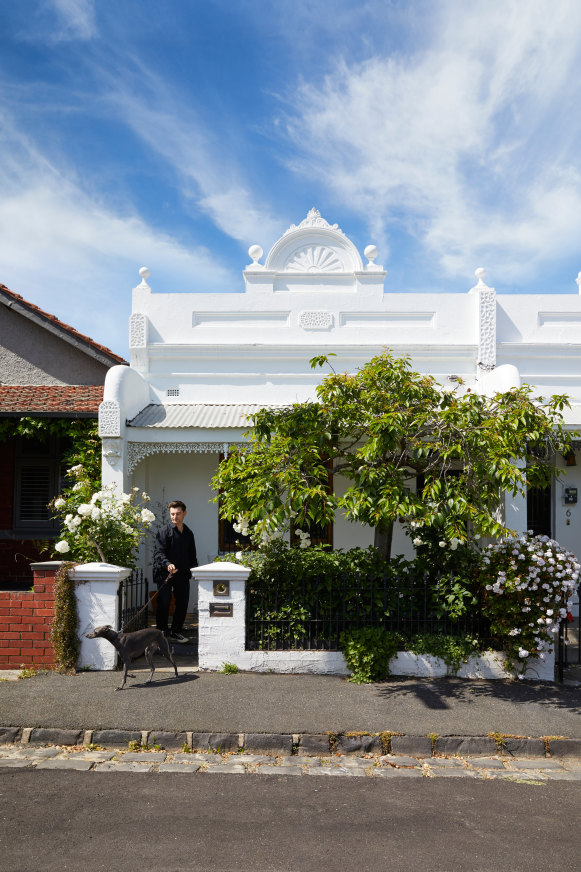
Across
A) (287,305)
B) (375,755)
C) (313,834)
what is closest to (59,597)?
(375,755)

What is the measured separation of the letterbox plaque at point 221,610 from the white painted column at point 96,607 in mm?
995

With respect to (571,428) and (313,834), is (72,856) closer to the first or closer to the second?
(313,834)

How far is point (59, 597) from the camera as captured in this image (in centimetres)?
675

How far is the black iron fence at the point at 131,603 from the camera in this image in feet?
23.4

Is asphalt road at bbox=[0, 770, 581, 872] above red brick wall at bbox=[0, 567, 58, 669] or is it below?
below

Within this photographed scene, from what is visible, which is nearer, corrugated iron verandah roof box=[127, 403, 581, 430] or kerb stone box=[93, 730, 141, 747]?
kerb stone box=[93, 730, 141, 747]

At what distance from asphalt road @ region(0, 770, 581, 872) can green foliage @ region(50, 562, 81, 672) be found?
2.06m

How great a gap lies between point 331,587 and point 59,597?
2.74 metres

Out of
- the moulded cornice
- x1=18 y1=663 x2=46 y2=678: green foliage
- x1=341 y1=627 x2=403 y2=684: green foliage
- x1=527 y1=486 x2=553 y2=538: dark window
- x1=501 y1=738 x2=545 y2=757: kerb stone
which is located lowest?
x1=501 y1=738 x2=545 y2=757: kerb stone

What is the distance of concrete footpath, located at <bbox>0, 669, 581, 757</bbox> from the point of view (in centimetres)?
523

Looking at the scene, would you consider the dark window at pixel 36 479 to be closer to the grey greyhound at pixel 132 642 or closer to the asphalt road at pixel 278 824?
the grey greyhound at pixel 132 642

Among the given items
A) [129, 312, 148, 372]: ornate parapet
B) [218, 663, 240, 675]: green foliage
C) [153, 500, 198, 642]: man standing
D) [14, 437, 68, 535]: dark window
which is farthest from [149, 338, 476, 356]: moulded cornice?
[218, 663, 240, 675]: green foliage

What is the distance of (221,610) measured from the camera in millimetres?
6918

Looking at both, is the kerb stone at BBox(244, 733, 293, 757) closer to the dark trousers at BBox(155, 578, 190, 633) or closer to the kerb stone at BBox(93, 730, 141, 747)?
the kerb stone at BBox(93, 730, 141, 747)
